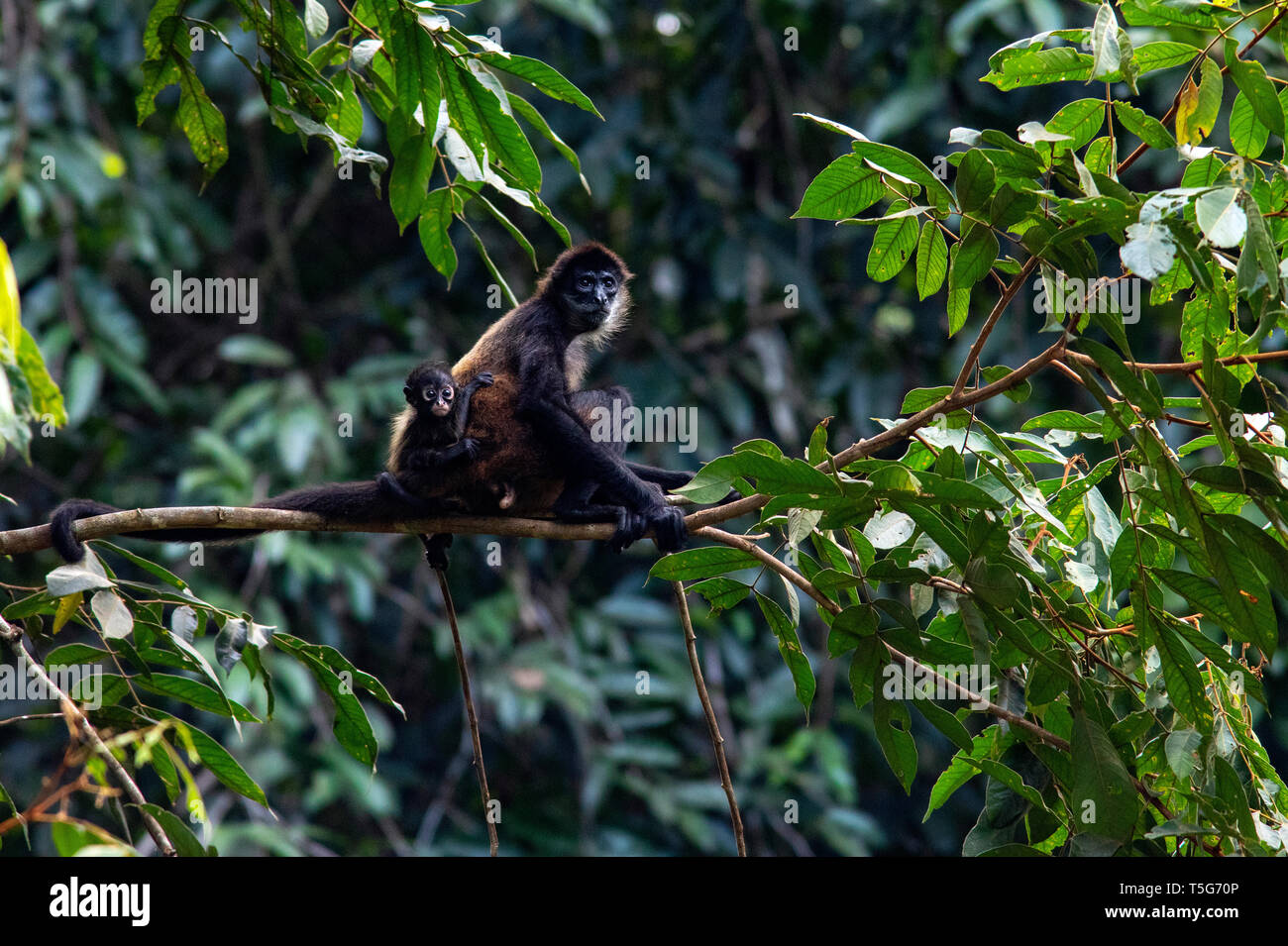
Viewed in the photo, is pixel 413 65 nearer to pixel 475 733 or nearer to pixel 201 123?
pixel 201 123

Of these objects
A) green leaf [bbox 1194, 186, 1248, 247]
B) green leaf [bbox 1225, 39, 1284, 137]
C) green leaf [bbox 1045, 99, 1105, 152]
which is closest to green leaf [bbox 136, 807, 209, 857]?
green leaf [bbox 1194, 186, 1248, 247]

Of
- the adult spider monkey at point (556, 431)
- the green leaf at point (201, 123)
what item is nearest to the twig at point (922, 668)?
the adult spider monkey at point (556, 431)

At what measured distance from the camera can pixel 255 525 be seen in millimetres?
3742

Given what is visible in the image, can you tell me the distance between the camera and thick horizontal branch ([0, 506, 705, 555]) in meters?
3.49

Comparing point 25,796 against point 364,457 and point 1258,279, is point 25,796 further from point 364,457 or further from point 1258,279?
point 1258,279

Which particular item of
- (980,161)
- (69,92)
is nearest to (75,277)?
(69,92)

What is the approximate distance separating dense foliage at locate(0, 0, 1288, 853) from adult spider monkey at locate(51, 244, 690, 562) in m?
0.67

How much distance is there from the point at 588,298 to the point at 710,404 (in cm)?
355

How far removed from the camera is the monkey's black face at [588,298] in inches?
218

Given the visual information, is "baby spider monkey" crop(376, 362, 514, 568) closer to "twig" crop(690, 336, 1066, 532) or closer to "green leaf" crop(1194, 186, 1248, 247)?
"twig" crop(690, 336, 1066, 532)

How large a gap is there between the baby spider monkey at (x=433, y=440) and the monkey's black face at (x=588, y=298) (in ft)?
2.62

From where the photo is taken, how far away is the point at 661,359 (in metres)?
8.96

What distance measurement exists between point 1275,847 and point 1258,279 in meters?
1.42

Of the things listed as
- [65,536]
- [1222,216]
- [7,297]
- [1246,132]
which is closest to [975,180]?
[1222,216]
